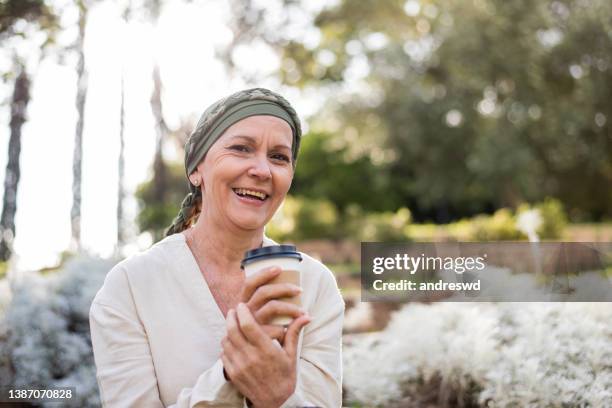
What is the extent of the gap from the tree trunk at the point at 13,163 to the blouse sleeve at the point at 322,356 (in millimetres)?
5168

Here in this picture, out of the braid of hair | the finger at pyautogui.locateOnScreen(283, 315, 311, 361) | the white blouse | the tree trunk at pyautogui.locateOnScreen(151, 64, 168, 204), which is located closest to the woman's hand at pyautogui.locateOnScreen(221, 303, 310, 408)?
the finger at pyautogui.locateOnScreen(283, 315, 311, 361)

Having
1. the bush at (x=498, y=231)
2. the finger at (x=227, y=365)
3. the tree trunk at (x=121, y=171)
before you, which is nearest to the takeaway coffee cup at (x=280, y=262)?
the finger at (x=227, y=365)

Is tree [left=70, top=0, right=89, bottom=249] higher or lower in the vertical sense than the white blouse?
higher

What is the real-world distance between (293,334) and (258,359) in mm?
118

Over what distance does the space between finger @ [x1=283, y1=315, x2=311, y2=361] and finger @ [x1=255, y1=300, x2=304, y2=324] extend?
2cm

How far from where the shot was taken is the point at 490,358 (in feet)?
13.3

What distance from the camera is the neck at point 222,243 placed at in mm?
2391

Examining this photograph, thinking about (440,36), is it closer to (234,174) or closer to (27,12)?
(27,12)

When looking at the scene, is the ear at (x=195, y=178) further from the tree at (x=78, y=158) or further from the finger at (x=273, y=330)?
the tree at (x=78, y=158)

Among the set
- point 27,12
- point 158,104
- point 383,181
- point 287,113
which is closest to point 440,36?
point 383,181

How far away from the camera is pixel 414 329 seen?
15.0 feet

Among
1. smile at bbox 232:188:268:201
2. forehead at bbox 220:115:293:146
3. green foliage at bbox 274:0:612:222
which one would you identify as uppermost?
green foliage at bbox 274:0:612:222

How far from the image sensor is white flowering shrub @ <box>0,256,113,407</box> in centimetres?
489

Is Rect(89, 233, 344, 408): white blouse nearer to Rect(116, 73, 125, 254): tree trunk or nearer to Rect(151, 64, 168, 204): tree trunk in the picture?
Rect(116, 73, 125, 254): tree trunk
